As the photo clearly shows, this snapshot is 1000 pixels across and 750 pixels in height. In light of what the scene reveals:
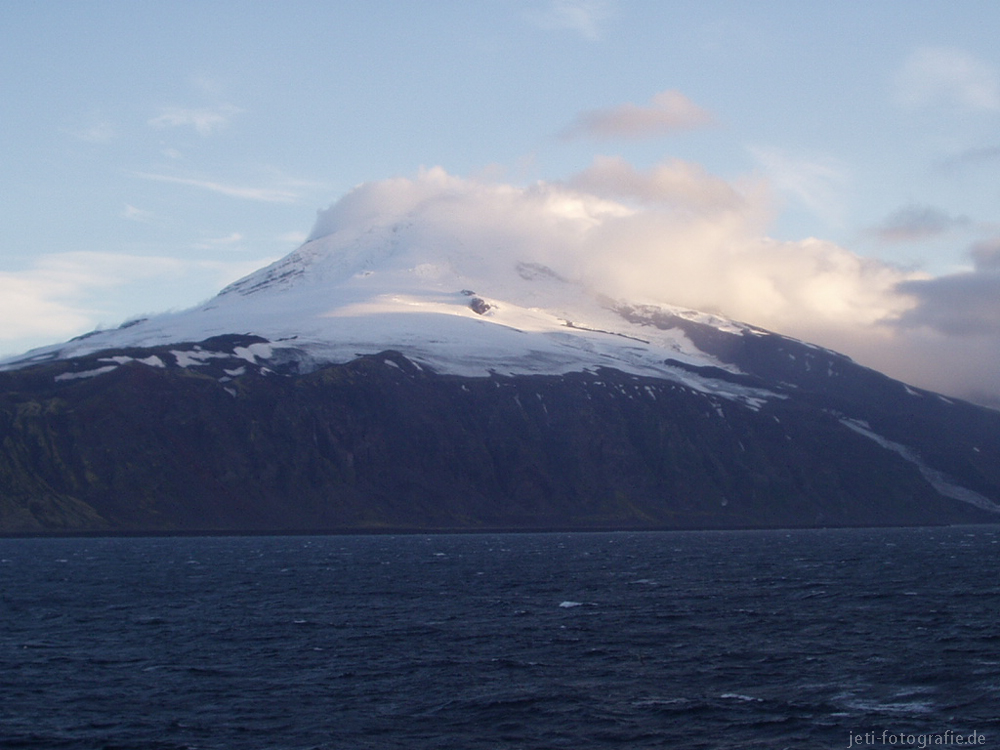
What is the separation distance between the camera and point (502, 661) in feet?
200

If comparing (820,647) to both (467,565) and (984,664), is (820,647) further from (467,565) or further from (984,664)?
(467,565)

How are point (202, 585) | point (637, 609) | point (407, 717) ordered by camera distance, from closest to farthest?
point (407, 717)
point (637, 609)
point (202, 585)

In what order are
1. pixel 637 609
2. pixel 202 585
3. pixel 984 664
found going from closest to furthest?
pixel 984 664
pixel 637 609
pixel 202 585

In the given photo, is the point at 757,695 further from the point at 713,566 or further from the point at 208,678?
the point at 713,566

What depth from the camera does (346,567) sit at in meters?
135

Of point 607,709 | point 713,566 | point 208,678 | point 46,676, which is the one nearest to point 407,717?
point 607,709

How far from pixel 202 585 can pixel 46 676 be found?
2008 inches

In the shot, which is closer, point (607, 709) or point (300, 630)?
point (607, 709)

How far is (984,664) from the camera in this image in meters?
57.2

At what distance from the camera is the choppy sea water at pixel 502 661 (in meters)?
45.9

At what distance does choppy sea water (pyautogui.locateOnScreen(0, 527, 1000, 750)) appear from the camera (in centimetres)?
4588

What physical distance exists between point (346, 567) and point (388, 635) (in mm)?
65009

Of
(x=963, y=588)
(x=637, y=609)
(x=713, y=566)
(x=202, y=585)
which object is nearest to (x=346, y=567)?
(x=202, y=585)

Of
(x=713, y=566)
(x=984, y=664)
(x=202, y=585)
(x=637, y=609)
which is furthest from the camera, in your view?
(x=713, y=566)
